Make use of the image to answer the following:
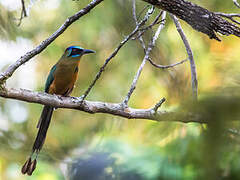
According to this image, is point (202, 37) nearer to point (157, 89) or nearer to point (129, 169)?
point (157, 89)

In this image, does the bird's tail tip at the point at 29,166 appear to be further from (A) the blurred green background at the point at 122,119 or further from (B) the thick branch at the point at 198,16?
(B) the thick branch at the point at 198,16

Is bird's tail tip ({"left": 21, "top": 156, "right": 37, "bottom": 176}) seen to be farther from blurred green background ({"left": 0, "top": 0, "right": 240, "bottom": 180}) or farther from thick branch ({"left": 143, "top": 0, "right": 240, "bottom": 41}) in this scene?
thick branch ({"left": 143, "top": 0, "right": 240, "bottom": 41})

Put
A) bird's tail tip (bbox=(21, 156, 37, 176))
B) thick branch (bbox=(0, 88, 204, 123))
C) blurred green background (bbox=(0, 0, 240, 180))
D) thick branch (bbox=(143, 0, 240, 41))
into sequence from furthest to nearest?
bird's tail tip (bbox=(21, 156, 37, 176)), thick branch (bbox=(0, 88, 204, 123)), thick branch (bbox=(143, 0, 240, 41)), blurred green background (bbox=(0, 0, 240, 180))

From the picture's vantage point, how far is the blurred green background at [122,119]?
767mm

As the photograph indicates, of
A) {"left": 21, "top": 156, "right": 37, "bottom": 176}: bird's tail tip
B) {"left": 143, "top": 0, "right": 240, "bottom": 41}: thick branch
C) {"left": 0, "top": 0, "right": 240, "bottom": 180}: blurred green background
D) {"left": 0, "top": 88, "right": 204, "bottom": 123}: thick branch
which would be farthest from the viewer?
{"left": 21, "top": 156, "right": 37, "bottom": 176}: bird's tail tip

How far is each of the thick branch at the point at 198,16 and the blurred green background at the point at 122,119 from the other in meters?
0.32

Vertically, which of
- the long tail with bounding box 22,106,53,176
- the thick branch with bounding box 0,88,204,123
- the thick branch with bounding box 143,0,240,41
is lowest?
the long tail with bounding box 22,106,53,176

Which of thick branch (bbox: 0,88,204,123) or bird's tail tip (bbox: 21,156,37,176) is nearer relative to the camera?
thick branch (bbox: 0,88,204,123)

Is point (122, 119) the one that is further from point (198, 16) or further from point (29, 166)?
point (198, 16)

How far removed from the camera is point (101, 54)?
6.88 m

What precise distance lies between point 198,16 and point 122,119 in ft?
6.62

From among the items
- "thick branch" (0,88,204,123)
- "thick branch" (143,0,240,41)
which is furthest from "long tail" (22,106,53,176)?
"thick branch" (143,0,240,41)

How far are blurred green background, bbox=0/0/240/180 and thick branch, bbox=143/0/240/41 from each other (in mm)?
323

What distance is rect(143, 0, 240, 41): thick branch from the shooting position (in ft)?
7.30
